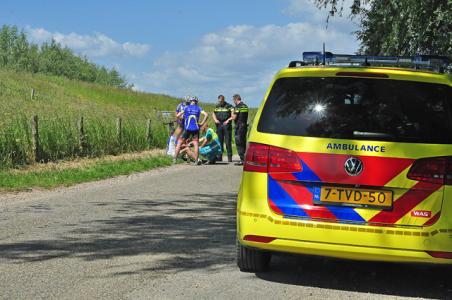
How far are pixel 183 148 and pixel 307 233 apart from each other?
47.7 feet

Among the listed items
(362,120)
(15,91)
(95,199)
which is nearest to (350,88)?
(362,120)

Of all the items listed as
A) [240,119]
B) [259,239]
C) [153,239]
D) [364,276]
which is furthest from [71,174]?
[259,239]

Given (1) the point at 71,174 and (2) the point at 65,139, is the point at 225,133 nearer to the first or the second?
(2) the point at 65,139

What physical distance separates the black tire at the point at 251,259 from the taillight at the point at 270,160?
0.76m

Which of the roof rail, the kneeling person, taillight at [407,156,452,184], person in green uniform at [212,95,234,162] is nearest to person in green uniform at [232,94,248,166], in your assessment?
person in green uniform at [212,95,234,162]

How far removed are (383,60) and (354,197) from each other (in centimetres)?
190

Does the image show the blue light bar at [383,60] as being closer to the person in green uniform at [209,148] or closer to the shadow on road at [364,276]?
the shadow on road at [364,276]

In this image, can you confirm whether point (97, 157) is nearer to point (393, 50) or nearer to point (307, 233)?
point (393, 50)

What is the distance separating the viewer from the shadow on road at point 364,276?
18.1 feet

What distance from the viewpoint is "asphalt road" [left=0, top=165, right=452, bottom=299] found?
5230 mm

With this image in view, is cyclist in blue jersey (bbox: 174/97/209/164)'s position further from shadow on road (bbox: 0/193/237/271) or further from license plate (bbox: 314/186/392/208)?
license plate (bbox: 314/186/392/208)

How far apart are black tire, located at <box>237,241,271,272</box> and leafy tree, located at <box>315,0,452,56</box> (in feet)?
26.4

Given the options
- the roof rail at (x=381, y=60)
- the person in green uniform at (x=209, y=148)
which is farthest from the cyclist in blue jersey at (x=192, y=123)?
the roof rail at (x=381, y=60)

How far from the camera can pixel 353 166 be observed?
5223mm
